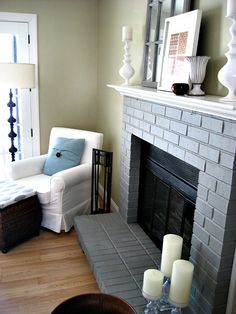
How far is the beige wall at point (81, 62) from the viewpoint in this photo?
3.30 metres

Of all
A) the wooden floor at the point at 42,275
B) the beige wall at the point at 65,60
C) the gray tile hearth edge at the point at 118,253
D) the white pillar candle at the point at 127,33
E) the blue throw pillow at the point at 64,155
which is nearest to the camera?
the gray tile hearth edge at the point at 118,253

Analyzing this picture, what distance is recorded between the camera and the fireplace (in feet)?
4.74

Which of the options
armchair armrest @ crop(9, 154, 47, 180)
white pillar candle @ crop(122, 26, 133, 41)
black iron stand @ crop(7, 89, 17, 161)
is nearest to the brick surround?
white pillar candle @ crop(122, 26, 133, 41)

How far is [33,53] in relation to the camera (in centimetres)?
361

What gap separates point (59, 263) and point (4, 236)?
527mm

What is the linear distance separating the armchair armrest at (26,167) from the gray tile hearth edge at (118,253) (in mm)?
831

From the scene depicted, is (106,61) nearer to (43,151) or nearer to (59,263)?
(43,151)

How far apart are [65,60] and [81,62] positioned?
0.63 feet

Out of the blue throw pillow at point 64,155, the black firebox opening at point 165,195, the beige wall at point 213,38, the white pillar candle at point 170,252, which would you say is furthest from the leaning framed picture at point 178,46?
the blue throw pillow at point 64,155

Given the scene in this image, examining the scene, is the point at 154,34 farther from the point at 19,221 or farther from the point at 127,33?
the point at 19,221

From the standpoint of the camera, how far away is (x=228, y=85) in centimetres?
137

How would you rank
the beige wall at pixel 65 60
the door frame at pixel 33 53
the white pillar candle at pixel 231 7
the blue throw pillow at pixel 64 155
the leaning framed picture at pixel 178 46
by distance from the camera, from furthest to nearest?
1. the beige wall at pixel 65 60
2. the door frame at pixel 33 53
3. the blue throw pillow at pixel 64 155
4. the leaning framed picture at pixel 178 46
5. the white pillar candle at pixel 231 7

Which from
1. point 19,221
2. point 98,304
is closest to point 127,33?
point 19,221

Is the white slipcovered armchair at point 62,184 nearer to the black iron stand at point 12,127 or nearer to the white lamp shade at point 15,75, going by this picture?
the black iron stand at point 12,127
